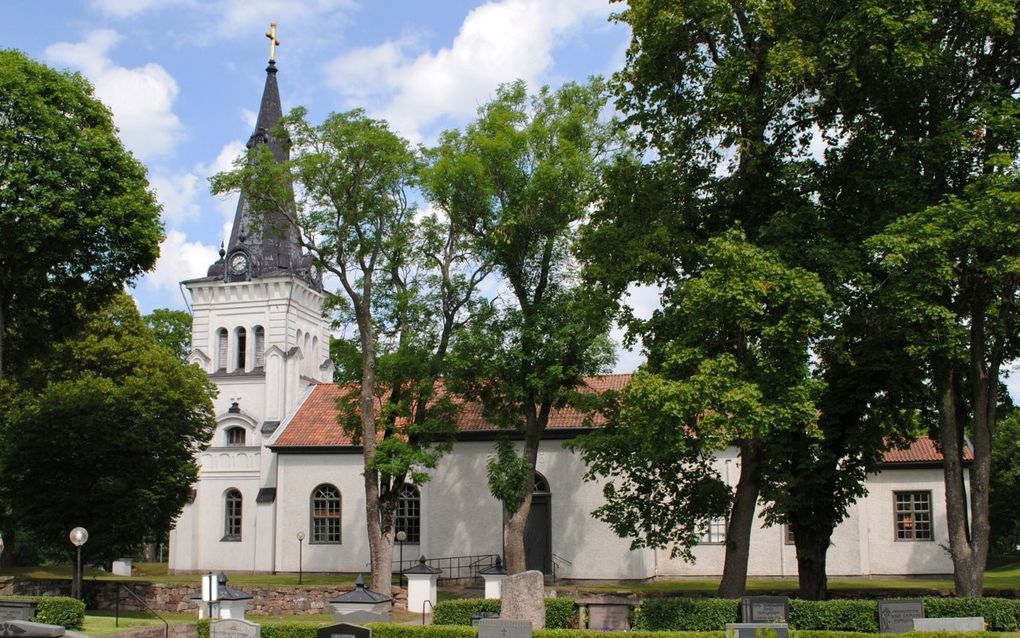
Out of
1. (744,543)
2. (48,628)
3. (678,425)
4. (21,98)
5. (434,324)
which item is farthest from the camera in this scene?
(434,324)

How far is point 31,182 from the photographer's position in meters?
22.3

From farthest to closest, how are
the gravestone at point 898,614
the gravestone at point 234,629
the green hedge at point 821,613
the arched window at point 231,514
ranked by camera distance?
the arched window at point 231,514 → the gravestone at point 898,614 → the green hedge at point 821,613 → the gravestone at point 234,629

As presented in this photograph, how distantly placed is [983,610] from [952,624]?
1.34 metres

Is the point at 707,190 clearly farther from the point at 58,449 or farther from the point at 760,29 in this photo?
the point at 58,449

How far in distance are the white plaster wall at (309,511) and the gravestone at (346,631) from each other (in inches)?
692

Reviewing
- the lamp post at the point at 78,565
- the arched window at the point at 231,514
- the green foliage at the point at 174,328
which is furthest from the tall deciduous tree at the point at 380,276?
the green foliage at the point at 174,328

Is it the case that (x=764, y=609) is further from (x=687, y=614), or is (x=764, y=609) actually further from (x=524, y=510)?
(x=524, y=510)

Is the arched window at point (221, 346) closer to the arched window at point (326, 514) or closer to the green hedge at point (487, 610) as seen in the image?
the arched window at point (326, 514)

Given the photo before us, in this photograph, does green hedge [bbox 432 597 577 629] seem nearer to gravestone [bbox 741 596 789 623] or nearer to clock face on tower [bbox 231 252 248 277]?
gravestone [bbox 741 596 789 623]

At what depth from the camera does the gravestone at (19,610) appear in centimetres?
2005

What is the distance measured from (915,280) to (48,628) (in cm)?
1630

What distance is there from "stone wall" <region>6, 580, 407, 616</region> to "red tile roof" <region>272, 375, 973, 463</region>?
643cm

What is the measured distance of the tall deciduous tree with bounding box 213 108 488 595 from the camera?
A: 25.5 meters

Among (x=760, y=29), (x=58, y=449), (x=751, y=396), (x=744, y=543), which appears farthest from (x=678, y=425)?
(x=58, y=449)
